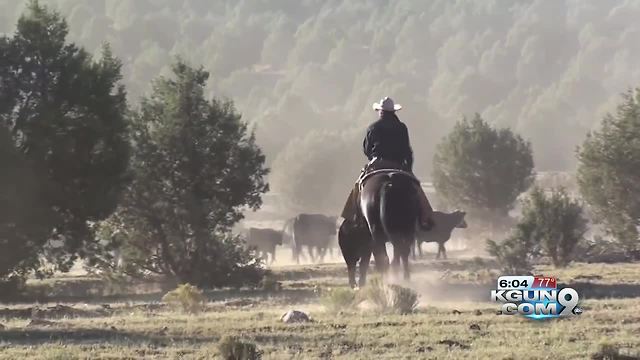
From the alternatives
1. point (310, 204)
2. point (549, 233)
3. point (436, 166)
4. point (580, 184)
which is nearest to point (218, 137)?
point (549, 233)

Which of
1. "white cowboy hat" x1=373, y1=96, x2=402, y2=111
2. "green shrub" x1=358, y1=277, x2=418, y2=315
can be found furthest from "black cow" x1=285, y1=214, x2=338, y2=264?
"green shrub" x1=358, y1=277, x2=418, y2=315

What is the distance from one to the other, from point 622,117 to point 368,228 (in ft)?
86.4

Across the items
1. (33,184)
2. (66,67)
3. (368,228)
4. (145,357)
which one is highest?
(66,67)

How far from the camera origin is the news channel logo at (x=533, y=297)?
649 inches

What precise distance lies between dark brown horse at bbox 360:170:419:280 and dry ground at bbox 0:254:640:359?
1298 millimetres

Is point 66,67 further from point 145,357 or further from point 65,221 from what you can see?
point 145,357

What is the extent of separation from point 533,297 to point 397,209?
537 cm

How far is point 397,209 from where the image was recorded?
853 inches

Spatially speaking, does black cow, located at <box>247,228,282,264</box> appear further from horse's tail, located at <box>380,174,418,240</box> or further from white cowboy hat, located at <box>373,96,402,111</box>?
horse's tail, located at <box>380,174,418,240</box>

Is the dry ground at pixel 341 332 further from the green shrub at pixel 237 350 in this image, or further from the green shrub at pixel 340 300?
the green shrub at pixel 237 350

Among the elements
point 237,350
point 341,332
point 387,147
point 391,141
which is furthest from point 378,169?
point 237,350

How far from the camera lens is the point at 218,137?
36.3m

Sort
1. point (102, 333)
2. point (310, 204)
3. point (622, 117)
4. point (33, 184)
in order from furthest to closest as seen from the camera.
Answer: point (310, 204) → point (622, 117) → point (33, 184) → point (102, 333)

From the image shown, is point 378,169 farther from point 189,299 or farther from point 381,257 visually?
point 189,299
